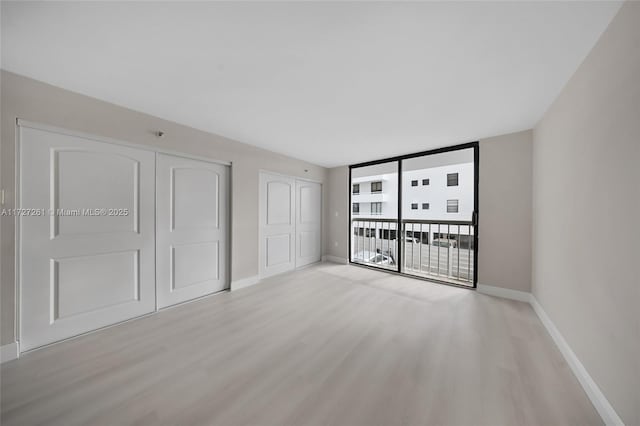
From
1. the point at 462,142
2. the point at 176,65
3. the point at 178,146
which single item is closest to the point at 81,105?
the point at 178,146

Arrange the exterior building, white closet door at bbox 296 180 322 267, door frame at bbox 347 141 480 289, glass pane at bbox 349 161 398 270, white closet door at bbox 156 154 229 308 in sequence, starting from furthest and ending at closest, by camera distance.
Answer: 1. white closet door at bbox 296 180 322 267
2. glass pane at bbox 349 161 398 270
3. the exterior building
4. door frame at bbox 347 141 480 289
5. white closet door at bbox 156 154 229 308

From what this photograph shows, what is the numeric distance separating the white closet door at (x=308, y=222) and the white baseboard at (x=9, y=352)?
3.42m

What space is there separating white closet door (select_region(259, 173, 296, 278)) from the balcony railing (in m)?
1.58

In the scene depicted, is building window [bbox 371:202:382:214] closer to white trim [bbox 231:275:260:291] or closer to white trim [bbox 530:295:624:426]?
white trim [bbox 231:275:260:291]

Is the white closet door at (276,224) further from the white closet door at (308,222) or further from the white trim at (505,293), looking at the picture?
the white trim at (505,293)

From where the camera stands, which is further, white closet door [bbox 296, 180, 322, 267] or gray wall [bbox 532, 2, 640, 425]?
white closet door [bbox 296, 180, 322, 267]

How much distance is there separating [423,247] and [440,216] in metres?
0.71

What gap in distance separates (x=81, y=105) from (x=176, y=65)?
123 cm

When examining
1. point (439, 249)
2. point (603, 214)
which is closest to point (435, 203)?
point (439, 249)

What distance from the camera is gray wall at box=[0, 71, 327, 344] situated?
1646 millimetres

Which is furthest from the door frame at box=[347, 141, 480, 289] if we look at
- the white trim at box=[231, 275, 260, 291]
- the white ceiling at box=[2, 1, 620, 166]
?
the white trim at box=[231, 275, 260, 291]

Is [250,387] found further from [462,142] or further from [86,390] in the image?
[462,142]

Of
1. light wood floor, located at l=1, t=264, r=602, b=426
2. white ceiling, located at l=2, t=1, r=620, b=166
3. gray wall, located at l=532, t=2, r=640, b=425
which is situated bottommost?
light wood floor, located at l=1, t=264, r=602, b=426

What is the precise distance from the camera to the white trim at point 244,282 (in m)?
3.23
